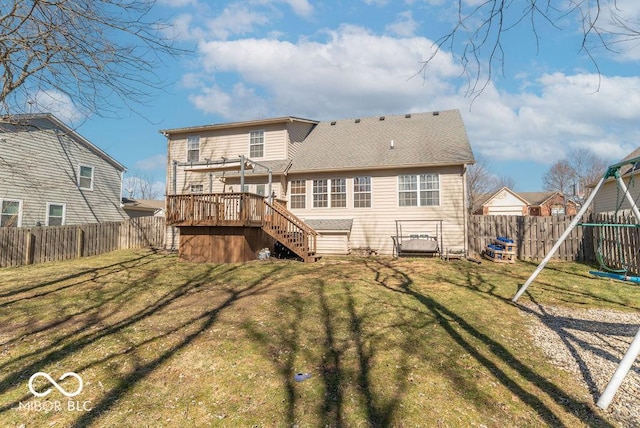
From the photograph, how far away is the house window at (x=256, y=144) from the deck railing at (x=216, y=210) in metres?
4.91

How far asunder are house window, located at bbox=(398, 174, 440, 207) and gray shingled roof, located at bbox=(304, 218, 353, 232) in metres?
2.55

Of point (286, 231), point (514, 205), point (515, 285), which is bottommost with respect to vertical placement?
point (515, 285)

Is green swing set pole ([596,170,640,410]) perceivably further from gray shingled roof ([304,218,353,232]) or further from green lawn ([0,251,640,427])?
gray shingled roof ([304,218,353,232])

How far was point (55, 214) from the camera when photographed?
1720cm

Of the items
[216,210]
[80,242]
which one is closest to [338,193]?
[216,210]

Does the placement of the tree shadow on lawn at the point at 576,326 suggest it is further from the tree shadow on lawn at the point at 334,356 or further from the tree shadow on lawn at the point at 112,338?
the tree shadow on lawn at the point at 112,338

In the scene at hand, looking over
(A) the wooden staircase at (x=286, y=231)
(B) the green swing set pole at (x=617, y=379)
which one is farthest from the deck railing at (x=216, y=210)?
(B) the green swing set pole at (x=617, y=379)

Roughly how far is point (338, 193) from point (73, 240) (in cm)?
1207

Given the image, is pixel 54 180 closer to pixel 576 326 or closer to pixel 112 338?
pixel 112 338

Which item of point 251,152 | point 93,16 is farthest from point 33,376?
point 251,152

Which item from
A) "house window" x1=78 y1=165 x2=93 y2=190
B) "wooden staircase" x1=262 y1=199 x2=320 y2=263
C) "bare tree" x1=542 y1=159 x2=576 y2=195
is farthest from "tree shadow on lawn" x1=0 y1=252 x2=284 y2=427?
"bare tree" x1=542 y1=159 x2=576 y2=195

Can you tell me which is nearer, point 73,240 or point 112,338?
point 112,338

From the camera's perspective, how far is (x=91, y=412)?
3.20 metres

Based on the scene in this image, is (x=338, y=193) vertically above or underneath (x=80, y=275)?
above
